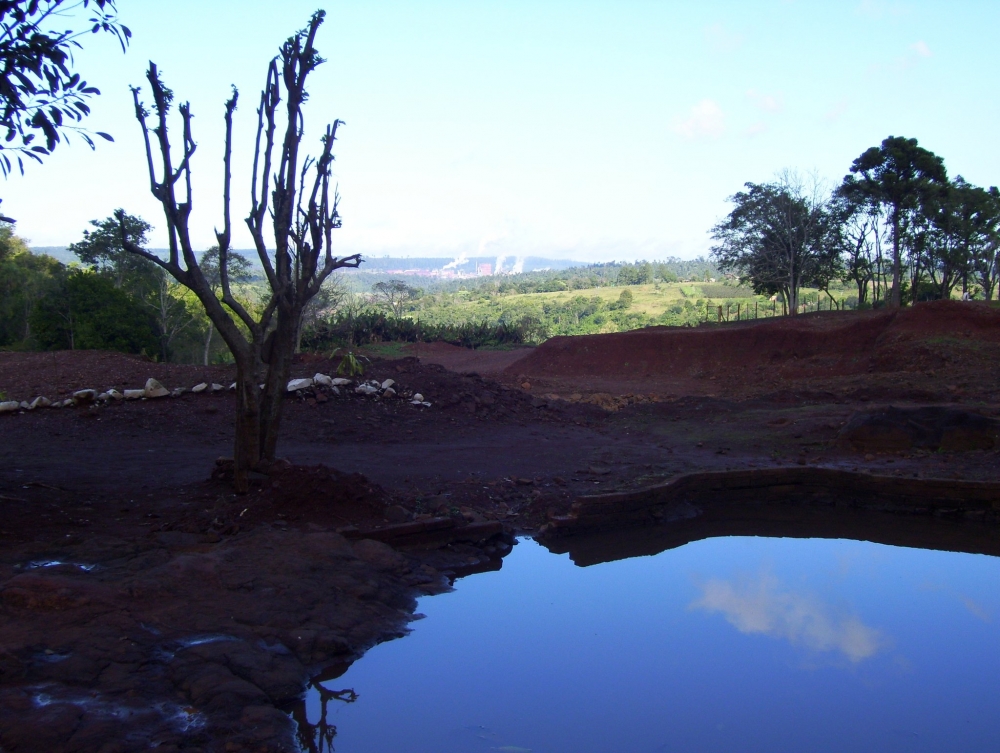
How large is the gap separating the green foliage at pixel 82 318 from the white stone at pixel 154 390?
32.5ft

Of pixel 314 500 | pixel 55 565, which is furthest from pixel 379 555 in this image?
pixel 55 565

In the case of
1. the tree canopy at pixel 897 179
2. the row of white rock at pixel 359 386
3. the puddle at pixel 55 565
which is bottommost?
the puddle at pixel 55 565

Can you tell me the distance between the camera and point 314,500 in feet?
21.4


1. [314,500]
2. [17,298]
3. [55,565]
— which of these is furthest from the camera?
[17,298]

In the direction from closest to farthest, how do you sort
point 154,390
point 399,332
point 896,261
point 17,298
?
1. point 154,390
2. point 896,261
3. point 17,298
4. point 399,332

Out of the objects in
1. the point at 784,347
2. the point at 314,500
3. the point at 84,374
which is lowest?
the point at 314,500

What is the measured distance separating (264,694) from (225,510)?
2.68m

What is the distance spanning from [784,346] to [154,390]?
16.0m

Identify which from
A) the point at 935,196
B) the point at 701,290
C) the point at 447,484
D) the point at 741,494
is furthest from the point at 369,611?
the point at 701,290

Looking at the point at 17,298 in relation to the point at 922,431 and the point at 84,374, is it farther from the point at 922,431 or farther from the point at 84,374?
the point at 922,431

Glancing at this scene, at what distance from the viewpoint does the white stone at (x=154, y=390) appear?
1118 cm

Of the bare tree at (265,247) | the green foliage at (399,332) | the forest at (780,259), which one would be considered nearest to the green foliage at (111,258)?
the forest at (780,259)

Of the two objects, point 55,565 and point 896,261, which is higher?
point 896,261

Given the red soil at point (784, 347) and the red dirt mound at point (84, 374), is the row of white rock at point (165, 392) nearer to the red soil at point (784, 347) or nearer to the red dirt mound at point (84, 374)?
the red dirt mound at point (84, 374)
